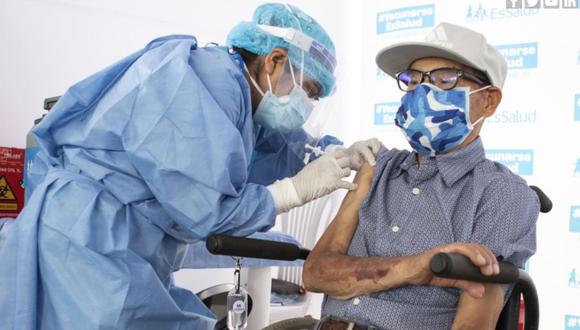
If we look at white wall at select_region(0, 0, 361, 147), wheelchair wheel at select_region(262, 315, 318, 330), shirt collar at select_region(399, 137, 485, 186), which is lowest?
A: wheelchair wheel at select_region(262, 315, 318, 330)

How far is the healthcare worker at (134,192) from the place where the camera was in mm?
1489

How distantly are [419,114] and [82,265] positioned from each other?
901mm

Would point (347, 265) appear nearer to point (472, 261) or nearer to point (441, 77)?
point (472, 261)

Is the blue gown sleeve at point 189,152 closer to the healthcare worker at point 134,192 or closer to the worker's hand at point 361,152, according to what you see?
the healthcare worker at point 134,192

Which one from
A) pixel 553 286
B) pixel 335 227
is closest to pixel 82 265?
pixel 335 227

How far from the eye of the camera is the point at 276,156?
84.9 inches

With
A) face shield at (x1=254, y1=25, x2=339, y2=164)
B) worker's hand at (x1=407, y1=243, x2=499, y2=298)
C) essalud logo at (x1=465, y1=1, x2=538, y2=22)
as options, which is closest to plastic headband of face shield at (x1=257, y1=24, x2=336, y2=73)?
face shield at (x1=254, y1=25, x2=339, y2=164)

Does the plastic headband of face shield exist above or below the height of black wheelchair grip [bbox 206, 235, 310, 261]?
above

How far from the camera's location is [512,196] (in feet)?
4.77

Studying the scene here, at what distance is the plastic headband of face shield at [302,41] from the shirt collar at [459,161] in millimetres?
465

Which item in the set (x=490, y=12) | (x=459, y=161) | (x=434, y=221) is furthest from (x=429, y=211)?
(x=490, y=12)

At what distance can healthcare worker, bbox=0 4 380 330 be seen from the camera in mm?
1489

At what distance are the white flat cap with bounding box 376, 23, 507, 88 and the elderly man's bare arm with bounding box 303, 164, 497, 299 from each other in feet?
1.16

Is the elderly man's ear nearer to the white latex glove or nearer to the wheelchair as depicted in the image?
the wheelchair
